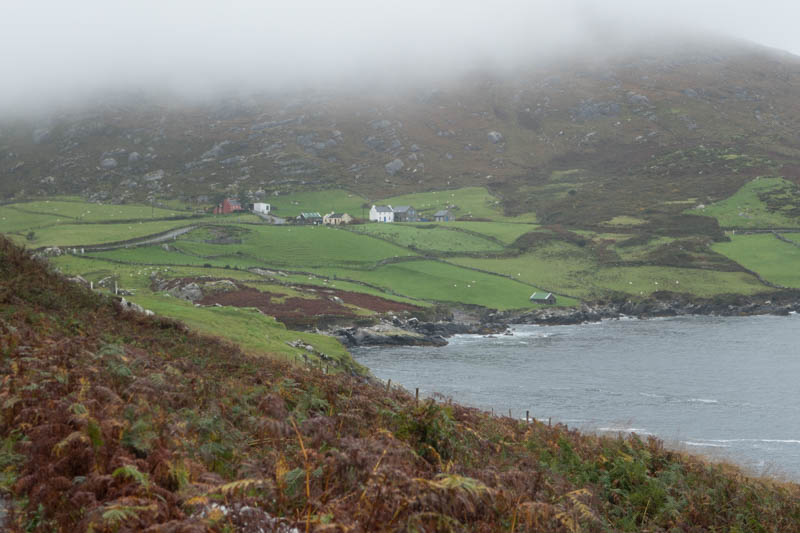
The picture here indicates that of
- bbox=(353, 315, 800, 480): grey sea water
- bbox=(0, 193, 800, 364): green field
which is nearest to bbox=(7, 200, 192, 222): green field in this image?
bbox=(0, 193, 800, 364): green field

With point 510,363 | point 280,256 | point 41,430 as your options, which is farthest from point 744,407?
point 280,256

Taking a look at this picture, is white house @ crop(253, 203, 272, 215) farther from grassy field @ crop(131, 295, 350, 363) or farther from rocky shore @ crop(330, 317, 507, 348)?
grassy field @ crop(131, 295, 350, 363)

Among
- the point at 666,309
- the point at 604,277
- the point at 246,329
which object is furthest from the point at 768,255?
the point at 246,329

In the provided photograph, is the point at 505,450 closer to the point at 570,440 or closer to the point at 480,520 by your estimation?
the point at 570,440

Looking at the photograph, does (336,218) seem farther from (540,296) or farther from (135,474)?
(135,474)

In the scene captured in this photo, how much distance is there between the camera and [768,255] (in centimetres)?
12012

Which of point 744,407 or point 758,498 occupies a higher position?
point 758,498

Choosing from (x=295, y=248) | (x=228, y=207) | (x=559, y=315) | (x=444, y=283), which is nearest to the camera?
(x=559, y=315)

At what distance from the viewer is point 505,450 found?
45.4 feet

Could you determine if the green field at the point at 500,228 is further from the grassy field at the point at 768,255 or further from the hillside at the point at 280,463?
the hillside at the point at 280,463

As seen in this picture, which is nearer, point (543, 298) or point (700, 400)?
Result: point (700, 400)

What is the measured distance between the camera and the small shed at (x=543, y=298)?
103 meters

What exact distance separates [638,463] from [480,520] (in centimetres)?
774

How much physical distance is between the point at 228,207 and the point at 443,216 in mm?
61151
